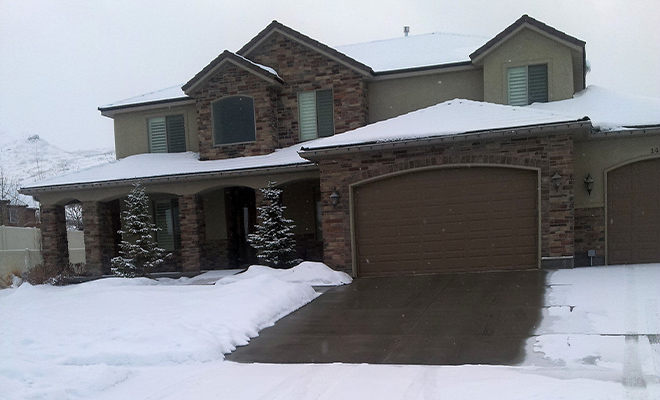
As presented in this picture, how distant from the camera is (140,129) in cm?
1812

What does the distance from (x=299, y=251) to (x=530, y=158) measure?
300 inches

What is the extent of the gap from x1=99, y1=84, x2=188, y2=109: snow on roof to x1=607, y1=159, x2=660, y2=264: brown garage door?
12645 millimetres

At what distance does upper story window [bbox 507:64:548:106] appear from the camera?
14.5 meters

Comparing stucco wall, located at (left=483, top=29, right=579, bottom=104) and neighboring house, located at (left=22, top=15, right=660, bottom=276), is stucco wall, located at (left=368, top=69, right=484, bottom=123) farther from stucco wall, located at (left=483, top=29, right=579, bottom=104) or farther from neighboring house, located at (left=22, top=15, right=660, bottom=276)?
stucco wall, located at (left=483, top=29, right=579, bottom=104)

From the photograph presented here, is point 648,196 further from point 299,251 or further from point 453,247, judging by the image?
point 299,251

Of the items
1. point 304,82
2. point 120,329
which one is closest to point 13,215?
point 304,82

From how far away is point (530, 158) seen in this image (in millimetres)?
11188

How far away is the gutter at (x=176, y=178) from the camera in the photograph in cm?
1426

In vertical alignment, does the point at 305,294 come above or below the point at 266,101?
below

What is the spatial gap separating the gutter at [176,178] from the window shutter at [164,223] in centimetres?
216

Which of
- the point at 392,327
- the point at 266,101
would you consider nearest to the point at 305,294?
the point at 392,327

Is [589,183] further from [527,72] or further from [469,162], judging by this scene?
[527,72]

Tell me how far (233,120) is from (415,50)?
20.7 ft

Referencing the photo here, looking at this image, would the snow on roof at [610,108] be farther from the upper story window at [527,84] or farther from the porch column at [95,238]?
the porch column at [95,238]
